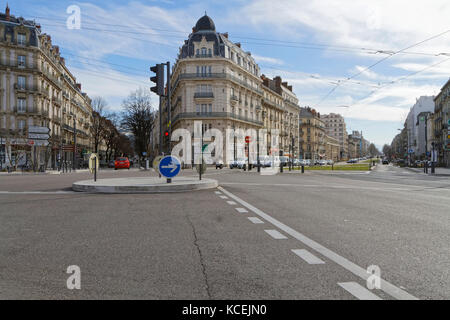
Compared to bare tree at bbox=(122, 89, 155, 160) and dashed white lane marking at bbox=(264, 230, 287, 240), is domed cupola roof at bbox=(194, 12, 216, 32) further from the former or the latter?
dashed white lane marking at bbox=(264, 230, 287, 240)

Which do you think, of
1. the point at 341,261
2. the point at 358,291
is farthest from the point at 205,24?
the point at 358,291

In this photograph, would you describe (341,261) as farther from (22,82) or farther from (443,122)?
(443,122)

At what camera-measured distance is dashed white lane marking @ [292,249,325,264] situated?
3965 millimetres

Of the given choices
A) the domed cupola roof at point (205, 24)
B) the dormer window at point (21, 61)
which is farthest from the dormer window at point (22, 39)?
the domed cupola roof at point (205, 24)

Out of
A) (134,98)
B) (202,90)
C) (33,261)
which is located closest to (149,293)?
(33,261)

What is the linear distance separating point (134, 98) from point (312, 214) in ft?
194

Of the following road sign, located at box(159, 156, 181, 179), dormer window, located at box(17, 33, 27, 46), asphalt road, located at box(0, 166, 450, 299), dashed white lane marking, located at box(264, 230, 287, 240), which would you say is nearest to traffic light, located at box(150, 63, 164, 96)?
road sign, located at box(159, 156, 181, 179)

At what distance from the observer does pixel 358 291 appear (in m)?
3.04

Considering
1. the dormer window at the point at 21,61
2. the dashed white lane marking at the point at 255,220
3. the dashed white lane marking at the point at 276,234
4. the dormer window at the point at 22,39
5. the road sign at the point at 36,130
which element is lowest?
the dashed white lane marking at the point at 255,220

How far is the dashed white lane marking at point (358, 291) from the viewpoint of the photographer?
291 cm

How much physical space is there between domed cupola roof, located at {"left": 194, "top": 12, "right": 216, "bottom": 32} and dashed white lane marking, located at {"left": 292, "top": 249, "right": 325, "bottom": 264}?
59.8m

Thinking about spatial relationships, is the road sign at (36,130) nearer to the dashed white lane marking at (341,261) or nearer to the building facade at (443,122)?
the dashed white lane marking at (341,261)

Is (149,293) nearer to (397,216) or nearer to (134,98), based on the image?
(397,216)

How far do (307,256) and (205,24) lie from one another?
60.8 metres
